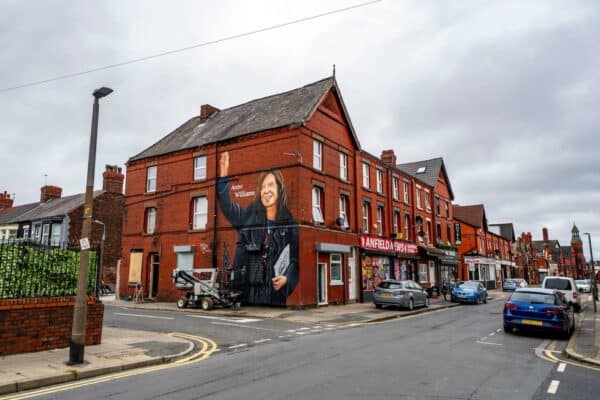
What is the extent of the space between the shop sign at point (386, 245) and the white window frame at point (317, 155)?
574 cm

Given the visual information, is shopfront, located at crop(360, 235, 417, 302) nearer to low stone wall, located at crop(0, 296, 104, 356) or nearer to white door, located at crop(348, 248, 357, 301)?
white door, located at crop(348, 248, 357, 301)

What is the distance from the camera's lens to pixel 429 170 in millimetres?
43344

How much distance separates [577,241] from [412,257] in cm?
11218

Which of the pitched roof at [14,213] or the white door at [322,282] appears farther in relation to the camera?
the pitched roof at [14,213]

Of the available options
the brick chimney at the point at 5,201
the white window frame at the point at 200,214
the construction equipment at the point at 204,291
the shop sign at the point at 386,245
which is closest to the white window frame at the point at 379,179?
the shop sign at the point at 386,245

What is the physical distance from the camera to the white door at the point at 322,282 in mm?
23188

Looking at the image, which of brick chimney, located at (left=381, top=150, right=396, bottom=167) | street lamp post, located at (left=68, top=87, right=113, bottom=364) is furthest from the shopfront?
street lamp post, located at (left=68, top=87, right=113, bottom=364)

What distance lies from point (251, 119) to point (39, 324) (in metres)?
19.0

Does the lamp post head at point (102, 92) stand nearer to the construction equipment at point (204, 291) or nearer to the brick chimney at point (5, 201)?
the construction equipment at point (204, 291)

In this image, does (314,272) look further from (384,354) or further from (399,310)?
(384,354)

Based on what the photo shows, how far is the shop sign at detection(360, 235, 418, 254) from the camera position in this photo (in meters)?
27.6

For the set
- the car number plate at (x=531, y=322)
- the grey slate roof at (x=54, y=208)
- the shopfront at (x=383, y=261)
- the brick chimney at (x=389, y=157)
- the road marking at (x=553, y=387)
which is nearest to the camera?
the road marking at (x=553, y=387)

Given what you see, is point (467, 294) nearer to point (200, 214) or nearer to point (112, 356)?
point (200, 214)

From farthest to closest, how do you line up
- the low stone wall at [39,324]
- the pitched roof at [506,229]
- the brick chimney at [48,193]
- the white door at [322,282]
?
the pitched roof at [506,229] → the brick chimney at [48,193] → the white door at [322,282] → the low stone wall at [39,324]
